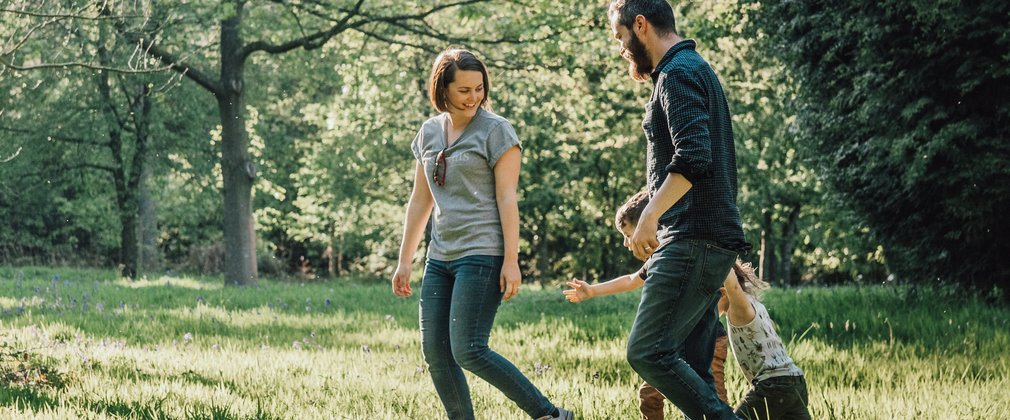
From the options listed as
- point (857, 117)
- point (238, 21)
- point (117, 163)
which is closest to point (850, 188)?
point (857, 117)

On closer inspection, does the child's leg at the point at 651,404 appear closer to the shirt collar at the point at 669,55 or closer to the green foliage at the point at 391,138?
the shirt collar at the point at 669,55

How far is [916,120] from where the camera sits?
28.5ft

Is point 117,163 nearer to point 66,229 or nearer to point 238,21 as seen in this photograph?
point 238,21

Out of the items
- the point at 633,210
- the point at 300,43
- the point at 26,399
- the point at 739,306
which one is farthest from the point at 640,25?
the point at 300,43

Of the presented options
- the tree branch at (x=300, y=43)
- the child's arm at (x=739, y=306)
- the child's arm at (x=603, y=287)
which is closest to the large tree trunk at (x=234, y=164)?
the tree branch at (x=300, y=43)

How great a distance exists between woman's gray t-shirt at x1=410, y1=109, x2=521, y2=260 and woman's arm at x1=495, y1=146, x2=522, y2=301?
4 centimetres

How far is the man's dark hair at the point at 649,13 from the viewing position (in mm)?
3305

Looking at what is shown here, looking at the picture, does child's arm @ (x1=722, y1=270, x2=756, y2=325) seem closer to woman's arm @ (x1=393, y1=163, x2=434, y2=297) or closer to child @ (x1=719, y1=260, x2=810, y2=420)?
child @ (x1=719, y1=260, x2=810, y2=420)

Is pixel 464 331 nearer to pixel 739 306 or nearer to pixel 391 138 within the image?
pixel 739 306

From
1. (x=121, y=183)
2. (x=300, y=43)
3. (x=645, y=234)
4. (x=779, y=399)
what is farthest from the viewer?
(x=121, y=183)

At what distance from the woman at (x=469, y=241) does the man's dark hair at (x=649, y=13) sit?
76cm

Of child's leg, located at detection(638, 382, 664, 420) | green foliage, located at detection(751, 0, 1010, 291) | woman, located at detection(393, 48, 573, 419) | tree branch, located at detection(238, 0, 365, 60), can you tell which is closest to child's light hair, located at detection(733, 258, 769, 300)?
child's leg, located at detection(638, 382, 664, 420)

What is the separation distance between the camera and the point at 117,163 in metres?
19.2

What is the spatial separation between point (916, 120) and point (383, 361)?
5415mm
